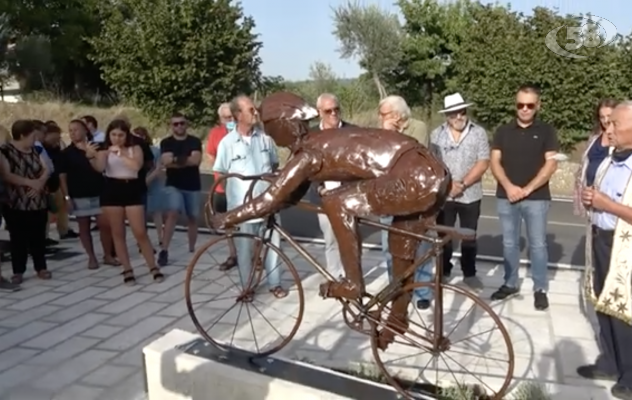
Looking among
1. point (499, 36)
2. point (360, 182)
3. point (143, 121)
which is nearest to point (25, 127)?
point (360, 182)

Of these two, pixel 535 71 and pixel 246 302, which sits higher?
pixel 535 71

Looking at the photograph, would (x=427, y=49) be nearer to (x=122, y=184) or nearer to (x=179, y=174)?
(x=179, y=174)

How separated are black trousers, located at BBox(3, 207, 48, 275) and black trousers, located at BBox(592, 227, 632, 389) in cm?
536

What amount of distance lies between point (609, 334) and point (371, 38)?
2433 cm

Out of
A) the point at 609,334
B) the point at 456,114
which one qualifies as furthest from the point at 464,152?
the point at 609,334

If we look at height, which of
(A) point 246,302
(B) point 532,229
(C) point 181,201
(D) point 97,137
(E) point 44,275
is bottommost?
(E) point 44,275

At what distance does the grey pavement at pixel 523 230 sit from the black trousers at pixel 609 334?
3601 mm

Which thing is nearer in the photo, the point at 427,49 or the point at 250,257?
the point at 250,257

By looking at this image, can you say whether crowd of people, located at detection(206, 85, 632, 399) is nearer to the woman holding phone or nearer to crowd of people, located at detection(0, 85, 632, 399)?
crowd of people, located at detection(0, 85, 632, 399)

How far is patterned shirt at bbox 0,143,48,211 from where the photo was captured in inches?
289

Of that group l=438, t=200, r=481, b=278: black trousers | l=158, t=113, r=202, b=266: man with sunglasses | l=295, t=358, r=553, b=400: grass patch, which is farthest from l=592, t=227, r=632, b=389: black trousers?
l=158, t=113, r=202, b=266: man with sunglasses

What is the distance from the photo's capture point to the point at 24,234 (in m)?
7.53

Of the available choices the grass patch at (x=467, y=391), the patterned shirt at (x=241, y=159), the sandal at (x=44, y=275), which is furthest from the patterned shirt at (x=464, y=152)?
the sandal at (x=44, y=275)

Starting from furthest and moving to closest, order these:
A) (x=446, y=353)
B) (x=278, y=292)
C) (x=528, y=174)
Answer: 1. (x=278, y=292)
2. (x=528, y=174)
3. (x=446, y=353)
